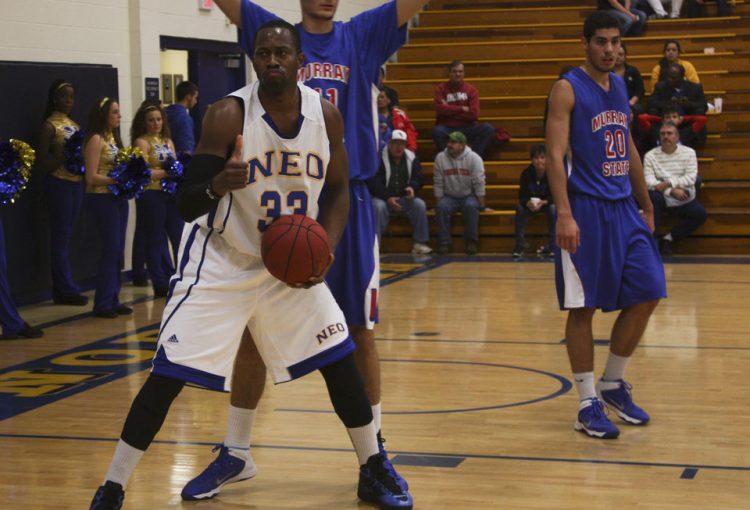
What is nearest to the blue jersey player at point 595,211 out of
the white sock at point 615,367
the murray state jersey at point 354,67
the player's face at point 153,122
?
the white sock at point 615,367

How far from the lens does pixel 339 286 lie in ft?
14.5

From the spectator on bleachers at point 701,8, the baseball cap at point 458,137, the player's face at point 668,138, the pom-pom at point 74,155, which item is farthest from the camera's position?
the spectator on bleachers at point 701,8

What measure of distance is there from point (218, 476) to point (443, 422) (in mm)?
1401

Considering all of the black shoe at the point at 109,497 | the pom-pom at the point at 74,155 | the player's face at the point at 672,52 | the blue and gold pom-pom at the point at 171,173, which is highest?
the player's face at the point at 672,52

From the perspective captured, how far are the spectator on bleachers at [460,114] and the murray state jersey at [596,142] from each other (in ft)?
29.6

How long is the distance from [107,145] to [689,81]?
24.1ft

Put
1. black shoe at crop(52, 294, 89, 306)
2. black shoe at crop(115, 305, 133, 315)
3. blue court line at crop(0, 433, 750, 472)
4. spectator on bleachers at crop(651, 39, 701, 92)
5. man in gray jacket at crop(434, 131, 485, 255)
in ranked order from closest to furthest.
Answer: blue court line at crop(0, 433, 750, 472)
black shoe at crop(115, 305, 133, 315)
black shoe at crop(52, 294, 89, 306)
man in gray jacket at crop(434, 131, 485, 255)
spectator on bleachers at crop(651, 39, 701, 92)

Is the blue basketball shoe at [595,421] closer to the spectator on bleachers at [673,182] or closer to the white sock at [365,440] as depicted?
the white sock at [365,440]

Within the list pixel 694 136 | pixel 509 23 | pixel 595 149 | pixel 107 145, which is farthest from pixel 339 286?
pixel 509 23

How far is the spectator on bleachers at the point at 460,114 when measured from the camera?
14.3 metres

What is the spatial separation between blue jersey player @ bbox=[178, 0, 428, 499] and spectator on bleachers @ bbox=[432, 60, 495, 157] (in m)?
9.80

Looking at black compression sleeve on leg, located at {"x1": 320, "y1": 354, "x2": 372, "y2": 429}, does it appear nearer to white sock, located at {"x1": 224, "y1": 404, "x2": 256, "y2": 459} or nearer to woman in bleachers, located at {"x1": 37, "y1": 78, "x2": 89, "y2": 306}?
white sock, located at {"x1": 224, "y1": 404, "x2": 256, "y2": 459}

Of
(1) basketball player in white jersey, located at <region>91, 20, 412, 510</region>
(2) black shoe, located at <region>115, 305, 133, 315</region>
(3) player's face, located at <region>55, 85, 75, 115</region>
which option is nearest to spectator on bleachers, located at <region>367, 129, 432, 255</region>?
(3) player's face, located at <region>55, 85, 75, 115</region>

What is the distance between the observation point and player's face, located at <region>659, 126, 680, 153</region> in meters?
12.3
